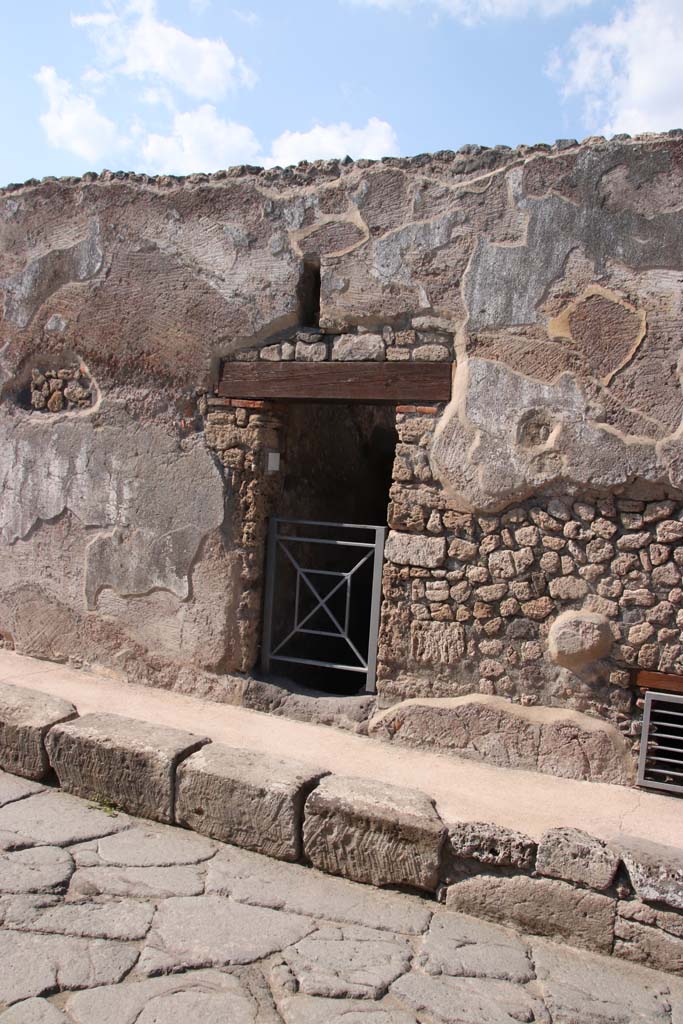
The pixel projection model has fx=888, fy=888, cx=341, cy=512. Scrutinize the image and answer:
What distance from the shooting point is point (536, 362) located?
4.23 meters

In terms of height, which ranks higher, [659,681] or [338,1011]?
[659,681]

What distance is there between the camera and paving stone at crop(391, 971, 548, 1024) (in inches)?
98.7

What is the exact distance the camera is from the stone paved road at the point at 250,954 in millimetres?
2480

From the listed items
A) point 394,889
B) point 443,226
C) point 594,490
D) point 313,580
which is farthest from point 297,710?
point 443,226

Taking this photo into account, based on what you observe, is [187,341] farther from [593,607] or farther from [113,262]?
[593,607]

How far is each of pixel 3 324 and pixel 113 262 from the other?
1.00 meters

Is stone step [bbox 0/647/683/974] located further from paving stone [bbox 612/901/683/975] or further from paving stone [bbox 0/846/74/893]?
paving stone [bbox 0/846/74/893]

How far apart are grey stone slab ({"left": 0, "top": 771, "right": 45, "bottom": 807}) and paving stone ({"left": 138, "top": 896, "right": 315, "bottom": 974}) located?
1.15m

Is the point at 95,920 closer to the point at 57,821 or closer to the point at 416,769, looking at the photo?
the point at 57,821

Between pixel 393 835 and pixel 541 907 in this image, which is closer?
pixel 541 907

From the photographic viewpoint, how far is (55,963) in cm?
261

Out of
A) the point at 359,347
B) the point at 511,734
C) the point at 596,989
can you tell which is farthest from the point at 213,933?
the point at 359,347

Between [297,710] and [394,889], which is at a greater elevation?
[297,710]

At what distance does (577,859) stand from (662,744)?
127 cm
